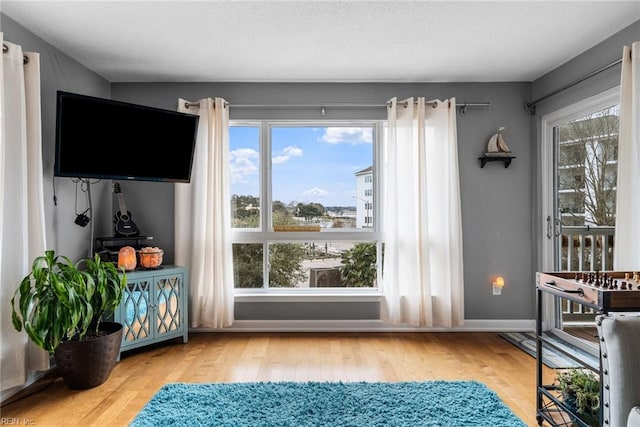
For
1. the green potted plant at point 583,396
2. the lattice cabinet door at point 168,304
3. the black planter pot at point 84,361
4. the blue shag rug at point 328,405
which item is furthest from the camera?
the lattice cabinet door at point 168,304

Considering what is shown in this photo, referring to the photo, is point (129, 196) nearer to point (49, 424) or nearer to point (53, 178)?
point (53, 178)

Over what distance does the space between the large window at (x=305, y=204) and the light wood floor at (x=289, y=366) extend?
0.59 m

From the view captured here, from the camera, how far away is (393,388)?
2.68 meters

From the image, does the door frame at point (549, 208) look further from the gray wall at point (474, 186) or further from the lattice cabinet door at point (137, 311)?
the lattice cabinet door at point (137, 311)

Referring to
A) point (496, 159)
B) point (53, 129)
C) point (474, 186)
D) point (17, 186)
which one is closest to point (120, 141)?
point (53, 129)

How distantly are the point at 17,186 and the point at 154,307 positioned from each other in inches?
54.9

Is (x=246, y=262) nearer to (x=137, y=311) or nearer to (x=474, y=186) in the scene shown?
(x=137, y=311)

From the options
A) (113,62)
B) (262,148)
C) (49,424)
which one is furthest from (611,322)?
(113,62)

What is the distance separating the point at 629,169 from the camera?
254 cm

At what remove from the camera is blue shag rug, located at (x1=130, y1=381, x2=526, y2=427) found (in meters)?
2.27

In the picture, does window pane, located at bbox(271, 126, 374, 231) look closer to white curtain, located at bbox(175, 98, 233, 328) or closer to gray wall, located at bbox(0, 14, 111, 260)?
white curtain, located at bbox(175, 98, 233, 328)

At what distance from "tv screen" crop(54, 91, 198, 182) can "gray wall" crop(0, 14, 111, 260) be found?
3.5 inches

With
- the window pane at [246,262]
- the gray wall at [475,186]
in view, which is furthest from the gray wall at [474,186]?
the window pane at [246,262]

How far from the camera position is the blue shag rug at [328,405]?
7.45ft
